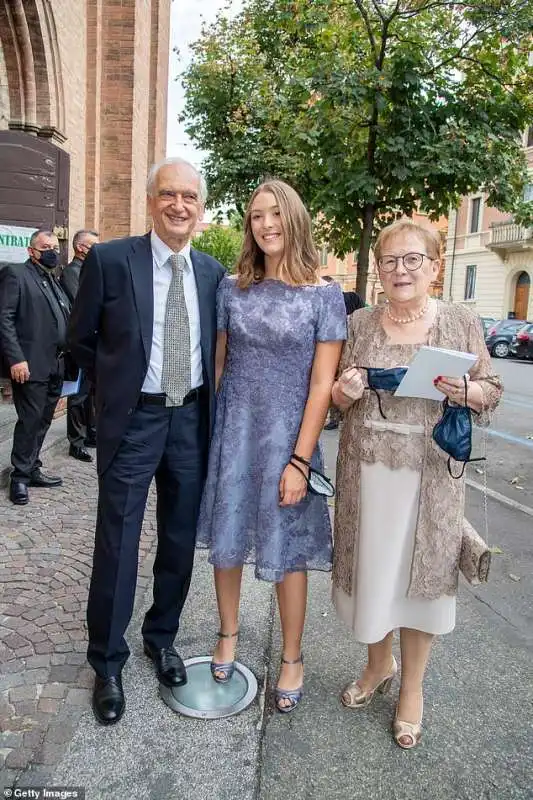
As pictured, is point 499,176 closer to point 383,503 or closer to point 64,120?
point 64,120

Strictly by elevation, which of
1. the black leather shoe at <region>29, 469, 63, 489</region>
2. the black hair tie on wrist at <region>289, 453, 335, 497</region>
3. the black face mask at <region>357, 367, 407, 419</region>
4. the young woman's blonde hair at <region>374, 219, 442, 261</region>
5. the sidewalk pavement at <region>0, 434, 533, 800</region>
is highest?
the young woman's blonde hair at <region>374, 219, 442, 261</region>

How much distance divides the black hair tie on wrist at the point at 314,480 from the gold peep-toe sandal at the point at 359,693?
89 centimetres

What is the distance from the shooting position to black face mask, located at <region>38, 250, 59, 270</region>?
17.6 feet

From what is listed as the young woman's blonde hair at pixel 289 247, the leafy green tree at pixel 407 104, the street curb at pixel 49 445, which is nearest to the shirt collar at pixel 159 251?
the young woman's blonde hair at pixel 289 247

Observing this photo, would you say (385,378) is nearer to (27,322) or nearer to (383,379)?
(383,379)

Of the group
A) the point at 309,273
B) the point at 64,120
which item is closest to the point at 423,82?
the point at 64,120

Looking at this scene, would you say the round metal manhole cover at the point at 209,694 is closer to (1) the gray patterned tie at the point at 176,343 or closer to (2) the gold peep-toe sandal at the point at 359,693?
(2) the gold peep-toe sandal at the point at 359,693

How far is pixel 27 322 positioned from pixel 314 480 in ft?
11.9

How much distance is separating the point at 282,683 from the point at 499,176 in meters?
7.48

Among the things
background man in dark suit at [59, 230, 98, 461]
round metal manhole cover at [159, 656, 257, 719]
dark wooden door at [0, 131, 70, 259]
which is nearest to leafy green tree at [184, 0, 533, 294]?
dark wooden door at [0, 131, 70, 259]

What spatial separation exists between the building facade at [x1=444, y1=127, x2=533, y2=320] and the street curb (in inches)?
1136

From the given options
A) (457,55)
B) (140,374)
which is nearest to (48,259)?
(140,374)

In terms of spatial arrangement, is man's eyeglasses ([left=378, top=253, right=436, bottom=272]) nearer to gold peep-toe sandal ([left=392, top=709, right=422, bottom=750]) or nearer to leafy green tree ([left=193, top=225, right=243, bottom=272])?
gold peep-toe sandal ([left=392, top=709, right=422, bottom=750])

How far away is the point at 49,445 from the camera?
6449mm
